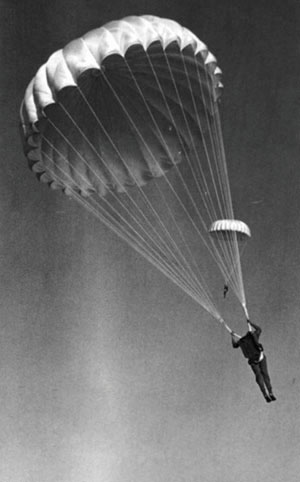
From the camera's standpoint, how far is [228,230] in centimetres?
2239

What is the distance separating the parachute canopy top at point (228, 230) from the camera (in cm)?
2234

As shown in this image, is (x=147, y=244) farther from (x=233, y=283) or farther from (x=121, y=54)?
(x=121, y=54)

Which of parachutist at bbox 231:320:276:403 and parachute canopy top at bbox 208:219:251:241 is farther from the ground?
parachute canopy top at bbox 208:219:251:241

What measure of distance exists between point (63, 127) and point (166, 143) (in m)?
2.96

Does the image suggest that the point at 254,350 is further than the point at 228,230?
No

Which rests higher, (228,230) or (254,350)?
(228,230)

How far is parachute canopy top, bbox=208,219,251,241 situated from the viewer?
22.3 meters

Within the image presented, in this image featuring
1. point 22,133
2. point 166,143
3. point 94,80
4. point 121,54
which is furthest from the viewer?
point 166,143

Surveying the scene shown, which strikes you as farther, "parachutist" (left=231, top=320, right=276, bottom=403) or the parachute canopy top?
the parachute canopy top

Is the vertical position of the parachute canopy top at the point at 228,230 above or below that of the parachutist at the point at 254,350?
above

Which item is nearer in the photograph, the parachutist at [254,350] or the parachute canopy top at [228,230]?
the parachutist at [254,350]

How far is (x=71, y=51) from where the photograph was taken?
17.6m

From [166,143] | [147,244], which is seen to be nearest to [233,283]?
[147,244]

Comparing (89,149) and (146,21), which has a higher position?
(146,21)
